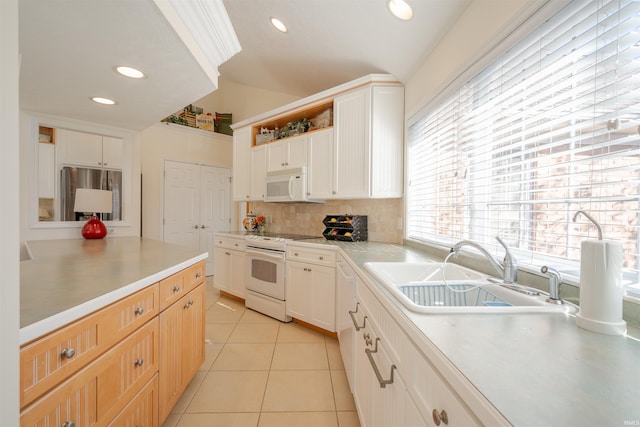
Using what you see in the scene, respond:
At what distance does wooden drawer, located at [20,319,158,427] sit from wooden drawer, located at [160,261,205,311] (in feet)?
0.42

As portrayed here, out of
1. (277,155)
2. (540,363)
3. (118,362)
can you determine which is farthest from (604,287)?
(277,155)

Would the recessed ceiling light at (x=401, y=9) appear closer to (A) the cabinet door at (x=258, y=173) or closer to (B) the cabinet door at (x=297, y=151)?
(B) the cabinet door at (x=297, y=151)

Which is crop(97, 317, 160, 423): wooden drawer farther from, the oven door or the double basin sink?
the oven door

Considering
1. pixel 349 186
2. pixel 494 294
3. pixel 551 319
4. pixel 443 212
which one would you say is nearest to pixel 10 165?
pixel 551 319

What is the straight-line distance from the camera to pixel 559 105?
3.26 feet

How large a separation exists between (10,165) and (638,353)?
4.38ft

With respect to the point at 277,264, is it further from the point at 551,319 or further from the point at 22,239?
the point at 551,319

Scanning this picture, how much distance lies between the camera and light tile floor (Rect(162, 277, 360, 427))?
1.52 metres

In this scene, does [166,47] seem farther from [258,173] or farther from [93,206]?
[258,173]

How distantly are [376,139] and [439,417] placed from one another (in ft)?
7.61

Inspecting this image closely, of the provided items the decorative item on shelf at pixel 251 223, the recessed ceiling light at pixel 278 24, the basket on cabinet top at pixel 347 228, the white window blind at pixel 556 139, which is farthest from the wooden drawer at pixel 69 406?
the decorative item on shelf at pixel 251 223

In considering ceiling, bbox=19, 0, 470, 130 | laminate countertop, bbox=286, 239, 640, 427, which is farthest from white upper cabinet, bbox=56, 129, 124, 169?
laminate countertop, bbox=286, 239, 640, 427

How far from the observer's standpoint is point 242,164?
3.79m

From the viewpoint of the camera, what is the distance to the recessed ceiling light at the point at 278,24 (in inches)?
97.4
